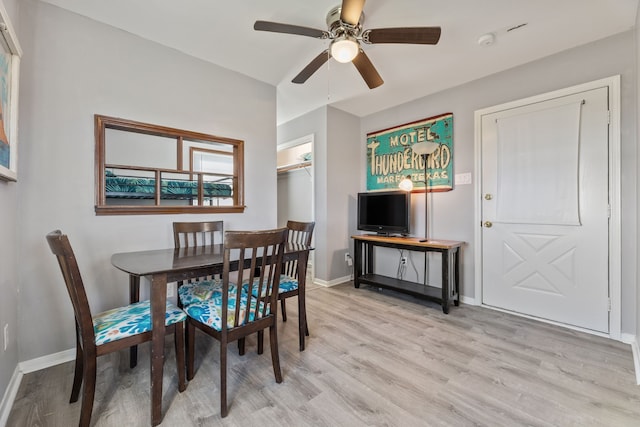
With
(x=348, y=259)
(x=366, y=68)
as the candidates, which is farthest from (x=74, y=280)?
(x=348, y=259)

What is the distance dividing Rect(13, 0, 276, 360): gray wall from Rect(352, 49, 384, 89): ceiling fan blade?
1.59 m

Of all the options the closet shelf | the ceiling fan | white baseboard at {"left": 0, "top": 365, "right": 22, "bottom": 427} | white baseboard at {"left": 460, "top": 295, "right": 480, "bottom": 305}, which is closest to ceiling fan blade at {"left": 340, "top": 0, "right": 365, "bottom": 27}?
the ceiling fan

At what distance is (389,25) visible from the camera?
2084 millimetres

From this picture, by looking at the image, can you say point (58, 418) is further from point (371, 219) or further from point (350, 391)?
point (371, 219)

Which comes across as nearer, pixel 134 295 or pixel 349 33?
pixel 349 33

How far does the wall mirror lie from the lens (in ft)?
6.99

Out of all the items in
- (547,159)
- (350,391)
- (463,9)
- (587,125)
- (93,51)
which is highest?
(463,9)

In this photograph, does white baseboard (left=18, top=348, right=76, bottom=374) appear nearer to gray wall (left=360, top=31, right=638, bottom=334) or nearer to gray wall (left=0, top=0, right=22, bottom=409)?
gray wall (left=0, top=0, right=22, bottom=409)

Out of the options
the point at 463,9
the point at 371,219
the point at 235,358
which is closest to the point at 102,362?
the point at 235,358

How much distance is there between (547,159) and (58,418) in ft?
13.0

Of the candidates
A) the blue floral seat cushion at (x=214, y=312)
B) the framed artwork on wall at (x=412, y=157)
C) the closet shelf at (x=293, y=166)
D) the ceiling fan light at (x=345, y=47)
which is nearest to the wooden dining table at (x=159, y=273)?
the blue floral seat cushion at (x=214, y=312)

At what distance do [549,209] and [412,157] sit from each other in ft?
4.96

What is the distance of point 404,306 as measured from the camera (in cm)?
294

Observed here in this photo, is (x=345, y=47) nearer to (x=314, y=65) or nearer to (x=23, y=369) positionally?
(x=314, y=65)
